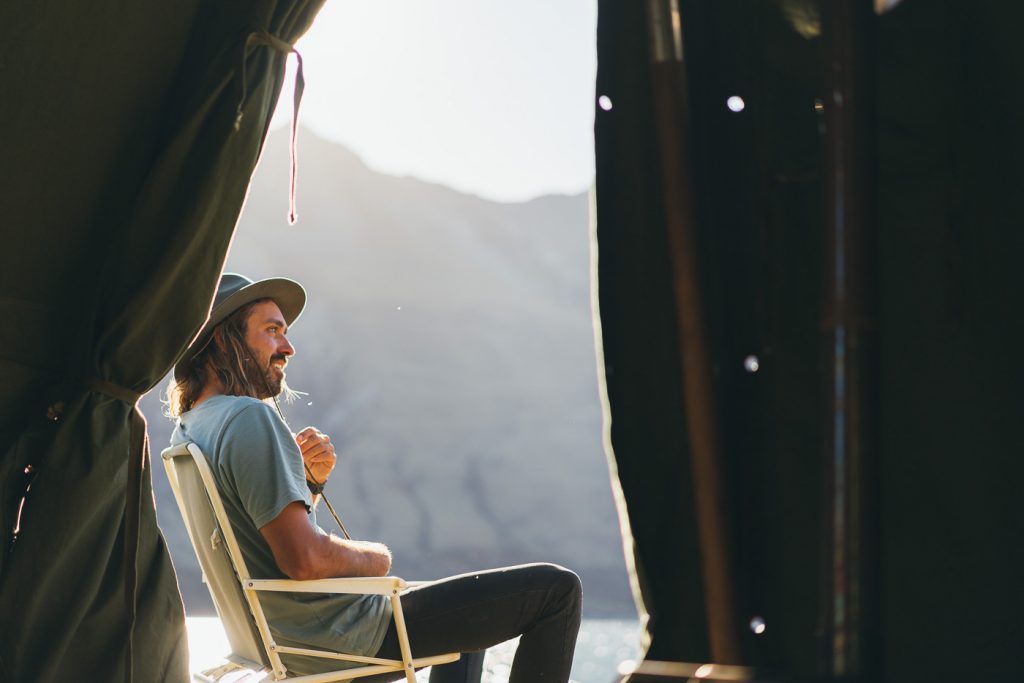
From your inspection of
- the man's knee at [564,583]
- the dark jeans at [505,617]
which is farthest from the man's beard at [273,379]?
the man's knee at [564,583]

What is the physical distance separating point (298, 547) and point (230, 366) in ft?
1.81

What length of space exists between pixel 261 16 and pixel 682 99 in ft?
2.99

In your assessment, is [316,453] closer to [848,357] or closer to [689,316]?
[689,316]

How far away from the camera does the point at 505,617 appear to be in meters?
2.21

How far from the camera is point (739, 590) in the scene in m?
1.11

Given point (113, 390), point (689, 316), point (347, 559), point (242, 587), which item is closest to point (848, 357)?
point (689, 316)

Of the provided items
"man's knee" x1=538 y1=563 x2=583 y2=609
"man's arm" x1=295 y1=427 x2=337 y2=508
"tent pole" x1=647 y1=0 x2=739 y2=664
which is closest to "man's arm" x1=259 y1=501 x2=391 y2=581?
"man's arm" x1=295 y1=427 x2=337 y2=508

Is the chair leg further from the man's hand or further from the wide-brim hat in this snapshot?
the wide-brim hat

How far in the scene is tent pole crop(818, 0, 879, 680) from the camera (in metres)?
0.93

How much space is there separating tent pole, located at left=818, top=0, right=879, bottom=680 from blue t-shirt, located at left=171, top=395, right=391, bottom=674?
4.17ft

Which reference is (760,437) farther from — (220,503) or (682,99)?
(220,503)

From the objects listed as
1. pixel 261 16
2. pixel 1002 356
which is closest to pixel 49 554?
pixel 261 16

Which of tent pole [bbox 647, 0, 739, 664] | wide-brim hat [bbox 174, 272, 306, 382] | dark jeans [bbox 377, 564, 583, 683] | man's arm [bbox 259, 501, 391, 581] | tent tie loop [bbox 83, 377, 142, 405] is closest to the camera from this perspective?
tent pole [bbox 647, 0, 739, 664]

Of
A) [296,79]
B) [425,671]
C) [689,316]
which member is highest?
[296,79]
